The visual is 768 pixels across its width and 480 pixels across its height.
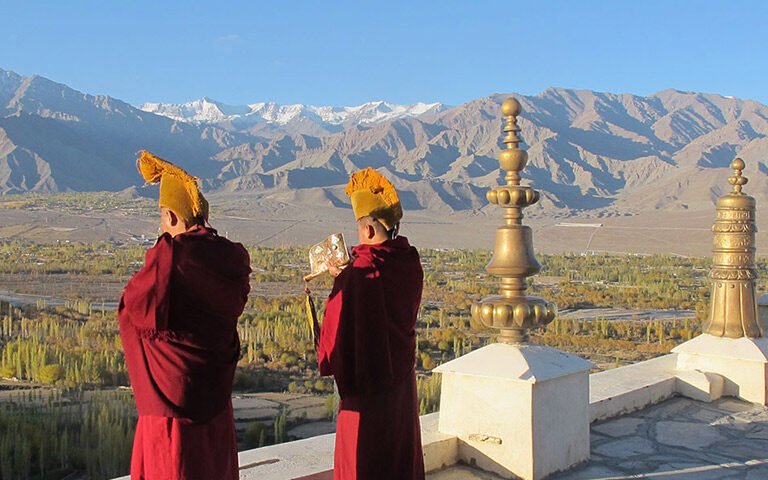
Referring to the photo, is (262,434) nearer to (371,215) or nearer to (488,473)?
(488,473)

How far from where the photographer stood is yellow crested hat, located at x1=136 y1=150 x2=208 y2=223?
338 centimetres

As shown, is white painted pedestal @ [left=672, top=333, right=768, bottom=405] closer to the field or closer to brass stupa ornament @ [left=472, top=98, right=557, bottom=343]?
brass stupa ornament @ [left=472, top=98, right=557, bottom=343]

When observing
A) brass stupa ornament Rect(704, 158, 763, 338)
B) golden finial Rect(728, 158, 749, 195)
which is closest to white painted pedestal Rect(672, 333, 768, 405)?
brass stupa ornament Rect(704, 158, 763, 338)

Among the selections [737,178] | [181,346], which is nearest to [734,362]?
[737,178]

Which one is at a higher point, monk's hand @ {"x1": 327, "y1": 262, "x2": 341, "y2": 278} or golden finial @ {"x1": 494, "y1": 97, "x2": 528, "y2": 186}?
golden finial @ {"x1": 494, "y1": 97, "x2": 528, "y2": 186}

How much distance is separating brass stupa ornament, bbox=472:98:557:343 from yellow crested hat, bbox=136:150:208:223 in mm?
2349

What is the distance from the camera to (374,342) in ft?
11.9

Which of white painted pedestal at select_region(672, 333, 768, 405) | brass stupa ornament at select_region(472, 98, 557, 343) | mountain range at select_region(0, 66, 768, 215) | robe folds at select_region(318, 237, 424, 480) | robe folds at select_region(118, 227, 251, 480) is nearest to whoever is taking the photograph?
robe folds at select_region(118, 227, 251, 480)

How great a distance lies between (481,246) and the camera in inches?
2138

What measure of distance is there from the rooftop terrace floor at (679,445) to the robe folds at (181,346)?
1956 millimetres

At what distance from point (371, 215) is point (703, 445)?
11.0 ft

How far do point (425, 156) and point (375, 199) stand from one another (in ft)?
444

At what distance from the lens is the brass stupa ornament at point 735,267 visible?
7067mm

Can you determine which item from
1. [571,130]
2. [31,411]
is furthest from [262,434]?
[571,130]
